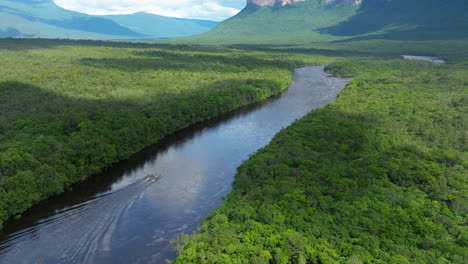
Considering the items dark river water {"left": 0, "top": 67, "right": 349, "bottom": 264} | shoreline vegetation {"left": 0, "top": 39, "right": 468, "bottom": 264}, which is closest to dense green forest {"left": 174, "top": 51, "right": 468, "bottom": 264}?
shoreline vegetation {"left": 0, "top": 39, "right": 468, "bottom": 264}

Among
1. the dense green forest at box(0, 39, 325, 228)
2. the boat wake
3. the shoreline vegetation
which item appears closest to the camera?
the shoreline vegetation

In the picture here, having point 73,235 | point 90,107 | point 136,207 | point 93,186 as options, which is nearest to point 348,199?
point 136,207

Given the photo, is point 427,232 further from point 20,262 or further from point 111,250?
point 20,262

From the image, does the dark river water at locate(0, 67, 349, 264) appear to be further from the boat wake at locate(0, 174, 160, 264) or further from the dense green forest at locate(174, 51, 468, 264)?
the dense green forest at locate(174, 51, 468, 264)

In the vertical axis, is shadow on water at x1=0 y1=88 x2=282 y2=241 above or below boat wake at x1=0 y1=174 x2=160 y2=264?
above

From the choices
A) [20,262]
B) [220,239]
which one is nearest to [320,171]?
[220,239]

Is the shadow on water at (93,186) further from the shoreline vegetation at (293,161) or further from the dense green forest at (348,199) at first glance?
the dense green forest at (348,199)
